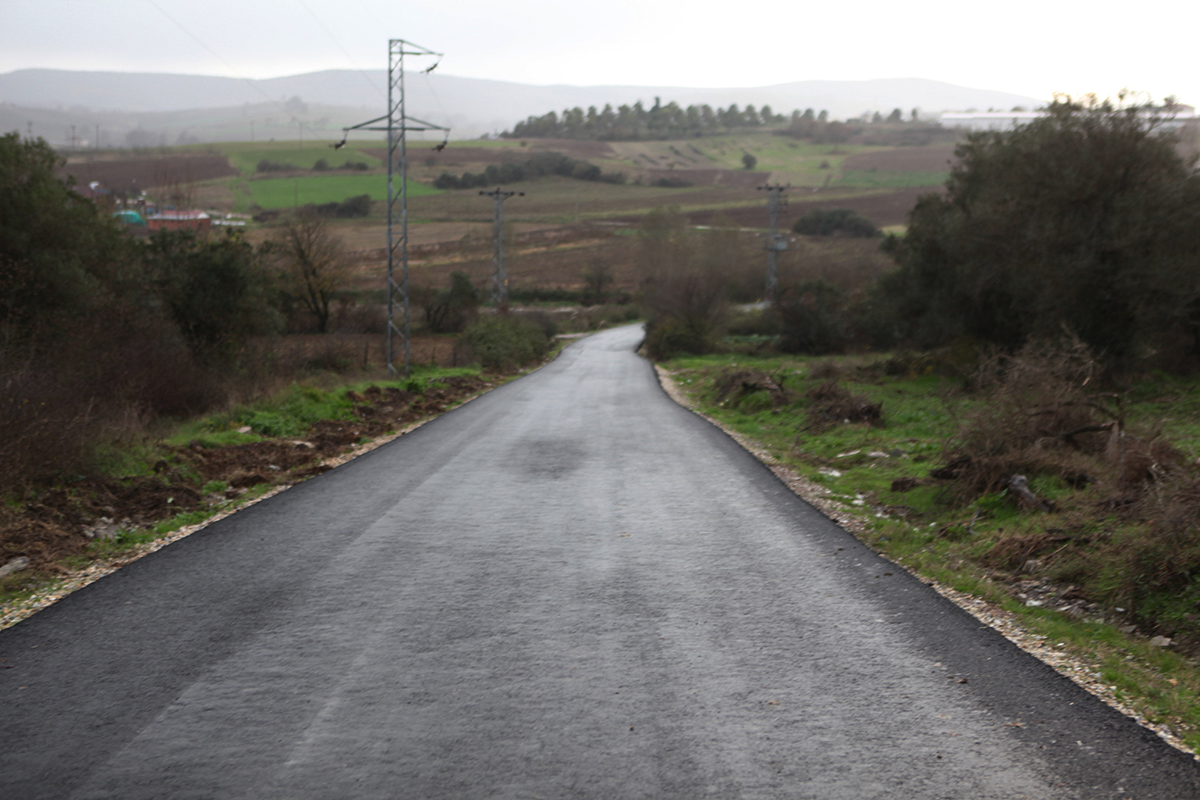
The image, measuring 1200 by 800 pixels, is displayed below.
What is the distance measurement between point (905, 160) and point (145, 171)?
119314mm

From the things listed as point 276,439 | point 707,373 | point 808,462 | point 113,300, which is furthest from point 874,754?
point 707,373

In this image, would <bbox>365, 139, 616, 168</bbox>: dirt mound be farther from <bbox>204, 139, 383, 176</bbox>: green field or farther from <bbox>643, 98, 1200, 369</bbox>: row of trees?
<bbox>643, 98, 1200, 369</bbox>: row of trees

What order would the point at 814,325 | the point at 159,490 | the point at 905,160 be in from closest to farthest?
the point at 159,490, the point at 814,325, the point at 905,160

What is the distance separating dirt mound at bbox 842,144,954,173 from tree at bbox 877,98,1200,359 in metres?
115

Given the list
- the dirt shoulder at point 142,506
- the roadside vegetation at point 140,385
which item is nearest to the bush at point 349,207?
the roadside vegetation at point 140,385

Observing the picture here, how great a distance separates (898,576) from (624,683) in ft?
11.9

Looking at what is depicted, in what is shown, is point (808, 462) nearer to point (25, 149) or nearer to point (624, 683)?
point (624, 683)

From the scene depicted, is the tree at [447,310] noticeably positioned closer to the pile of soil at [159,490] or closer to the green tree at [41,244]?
the green tree at [41,244]

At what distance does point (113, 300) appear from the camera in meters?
20.7

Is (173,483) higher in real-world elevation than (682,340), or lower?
higher

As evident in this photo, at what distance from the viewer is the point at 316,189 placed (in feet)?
373

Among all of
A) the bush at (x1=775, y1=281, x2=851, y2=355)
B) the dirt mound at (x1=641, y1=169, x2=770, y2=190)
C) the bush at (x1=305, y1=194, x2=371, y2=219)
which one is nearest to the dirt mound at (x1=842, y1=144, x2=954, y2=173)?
the dirt mound at (x1=641, y1=169, x2=770, y2=190)

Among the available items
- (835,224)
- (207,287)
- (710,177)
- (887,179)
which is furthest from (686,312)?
(710,177)

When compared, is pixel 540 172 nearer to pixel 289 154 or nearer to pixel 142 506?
pixel 289 154
